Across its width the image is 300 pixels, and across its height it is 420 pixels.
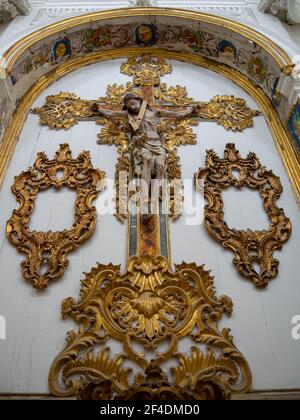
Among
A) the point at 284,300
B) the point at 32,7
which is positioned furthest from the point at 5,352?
the point at 32,7

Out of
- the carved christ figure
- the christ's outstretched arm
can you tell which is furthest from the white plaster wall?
the carved christ figure

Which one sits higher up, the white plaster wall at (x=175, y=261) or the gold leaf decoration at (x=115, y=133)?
the gold leaf decoration at (x=115, y=133)

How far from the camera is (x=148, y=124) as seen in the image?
15.5 feet

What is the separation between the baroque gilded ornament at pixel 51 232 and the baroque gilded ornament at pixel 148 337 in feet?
1.43

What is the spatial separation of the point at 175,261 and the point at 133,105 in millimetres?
2147

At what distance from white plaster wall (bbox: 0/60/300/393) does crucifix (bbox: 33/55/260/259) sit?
14 centimetres

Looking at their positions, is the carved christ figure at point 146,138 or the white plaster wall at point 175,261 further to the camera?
the carved christ figure at point 146,138

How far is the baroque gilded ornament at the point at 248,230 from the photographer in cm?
387

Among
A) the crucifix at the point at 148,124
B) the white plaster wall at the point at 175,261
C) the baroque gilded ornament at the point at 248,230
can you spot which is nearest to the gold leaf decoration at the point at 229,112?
the crucifix at the point at 148,124

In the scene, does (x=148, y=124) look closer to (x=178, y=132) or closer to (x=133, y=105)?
(x=133, y=105)

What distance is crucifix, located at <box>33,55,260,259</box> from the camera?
4156mm

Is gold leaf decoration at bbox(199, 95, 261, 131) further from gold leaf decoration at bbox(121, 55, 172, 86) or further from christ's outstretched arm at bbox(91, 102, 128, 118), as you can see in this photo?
christ's outstretched arm at bbox(91, 102, 128, 118)

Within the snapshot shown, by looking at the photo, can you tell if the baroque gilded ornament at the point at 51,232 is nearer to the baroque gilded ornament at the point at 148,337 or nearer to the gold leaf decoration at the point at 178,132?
the baroque gilded ornament at the point at 148,337

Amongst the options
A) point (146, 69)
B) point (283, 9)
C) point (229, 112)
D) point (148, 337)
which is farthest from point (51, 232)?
point (283, 9)
